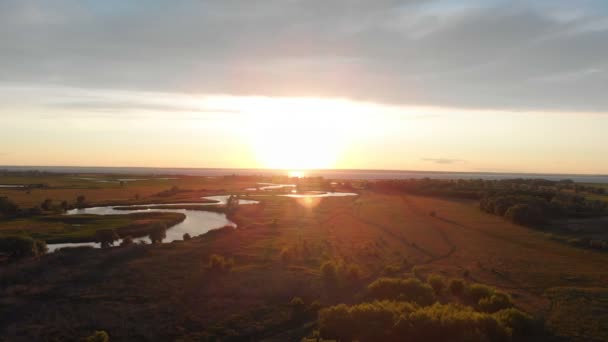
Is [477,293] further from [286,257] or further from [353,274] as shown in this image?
[286,257]

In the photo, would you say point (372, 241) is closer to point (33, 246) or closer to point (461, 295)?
point (461, 295)

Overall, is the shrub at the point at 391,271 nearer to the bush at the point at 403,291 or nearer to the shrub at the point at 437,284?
the shrub at the point at 437,284

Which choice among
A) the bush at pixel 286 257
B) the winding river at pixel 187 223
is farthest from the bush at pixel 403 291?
the winding river at pixel 187 223

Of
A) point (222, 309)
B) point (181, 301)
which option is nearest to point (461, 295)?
point (222, 309)

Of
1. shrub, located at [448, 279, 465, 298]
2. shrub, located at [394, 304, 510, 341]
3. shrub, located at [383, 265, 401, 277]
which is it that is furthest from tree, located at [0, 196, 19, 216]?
shrub, located at [394, 304, 510, 341]

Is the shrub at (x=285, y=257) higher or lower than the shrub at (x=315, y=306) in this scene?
higher
